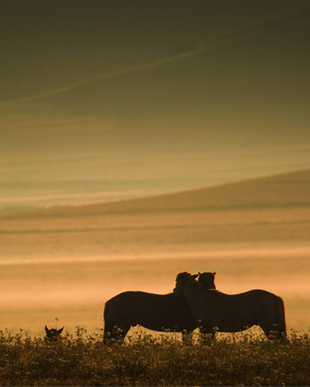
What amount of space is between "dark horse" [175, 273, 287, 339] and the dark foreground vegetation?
57.2 inches

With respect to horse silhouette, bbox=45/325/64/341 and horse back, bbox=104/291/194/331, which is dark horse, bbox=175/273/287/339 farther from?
horse silhouette, bbox=45/325/64/341

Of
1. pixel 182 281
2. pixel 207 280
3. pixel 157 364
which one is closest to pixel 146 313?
pixel 182 281

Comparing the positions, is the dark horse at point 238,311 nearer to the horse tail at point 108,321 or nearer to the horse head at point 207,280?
the horse head at point 207,280

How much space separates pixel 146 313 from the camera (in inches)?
685

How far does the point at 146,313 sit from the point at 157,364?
15.3 ft

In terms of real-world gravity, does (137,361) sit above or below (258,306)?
below

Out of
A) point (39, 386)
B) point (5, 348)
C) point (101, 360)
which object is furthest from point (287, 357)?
point (5, 348)

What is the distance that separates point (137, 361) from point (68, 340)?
2.75 m

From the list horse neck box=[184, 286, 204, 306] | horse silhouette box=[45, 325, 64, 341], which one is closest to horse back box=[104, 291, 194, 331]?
horse neck box=[184, 286, 204, 306]

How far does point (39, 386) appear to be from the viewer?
39.1ft

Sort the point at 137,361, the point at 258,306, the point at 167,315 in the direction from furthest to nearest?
the point at 167,315 < the point at 258,306 < the point at 137,361

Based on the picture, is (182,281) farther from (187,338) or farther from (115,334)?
(115,334)

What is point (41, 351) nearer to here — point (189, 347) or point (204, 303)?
point (189, 347)

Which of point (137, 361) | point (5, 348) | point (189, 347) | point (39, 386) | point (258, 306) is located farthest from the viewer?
point (258, 306)
